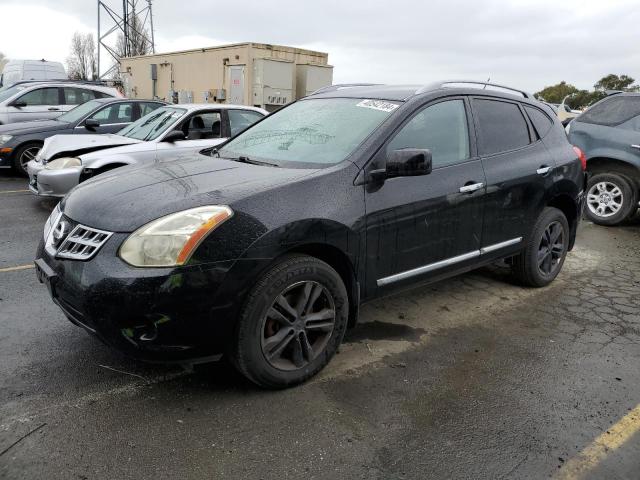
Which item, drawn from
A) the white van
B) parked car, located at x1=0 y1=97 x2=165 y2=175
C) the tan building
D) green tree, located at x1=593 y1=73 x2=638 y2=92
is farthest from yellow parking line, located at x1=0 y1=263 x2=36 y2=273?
green tree, located at x1=593 y1=73 x2=638 y2=92

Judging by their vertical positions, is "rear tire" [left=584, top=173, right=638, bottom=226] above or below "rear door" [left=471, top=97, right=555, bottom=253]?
below

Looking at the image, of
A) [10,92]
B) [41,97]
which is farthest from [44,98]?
[10,92]

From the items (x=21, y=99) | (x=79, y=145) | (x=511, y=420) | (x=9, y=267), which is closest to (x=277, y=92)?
(x=21, y=99)

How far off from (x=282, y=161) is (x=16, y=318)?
220 cm

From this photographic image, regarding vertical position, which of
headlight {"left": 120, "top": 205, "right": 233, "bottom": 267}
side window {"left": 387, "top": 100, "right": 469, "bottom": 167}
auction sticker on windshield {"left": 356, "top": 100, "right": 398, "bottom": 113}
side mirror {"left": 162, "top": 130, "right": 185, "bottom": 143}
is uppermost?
auction sticker on windshield {"left": 356, "top": 100, "right": 398, "bottom": 113}

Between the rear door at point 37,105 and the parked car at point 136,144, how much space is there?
4736 millimetres

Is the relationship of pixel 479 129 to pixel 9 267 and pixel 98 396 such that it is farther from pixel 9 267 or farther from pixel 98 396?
pixel 9 267

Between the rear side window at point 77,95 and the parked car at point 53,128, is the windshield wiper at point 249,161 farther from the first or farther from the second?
the rear side window at point 77,95

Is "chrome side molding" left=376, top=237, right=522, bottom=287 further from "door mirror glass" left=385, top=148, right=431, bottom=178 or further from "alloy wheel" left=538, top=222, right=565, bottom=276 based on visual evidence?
"door mirror glass" left=385, top=148, right=431, bottom=178

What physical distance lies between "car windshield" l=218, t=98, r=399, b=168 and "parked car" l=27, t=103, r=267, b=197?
2579 mm

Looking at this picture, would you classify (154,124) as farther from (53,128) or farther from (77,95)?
(77,95)

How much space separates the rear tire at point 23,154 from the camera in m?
9.54

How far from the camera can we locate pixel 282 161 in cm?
338

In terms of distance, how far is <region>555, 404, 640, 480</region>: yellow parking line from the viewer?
2424mm
